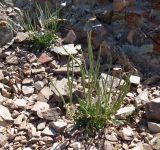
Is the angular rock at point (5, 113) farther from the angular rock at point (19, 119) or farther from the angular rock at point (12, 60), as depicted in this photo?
the angular rock at point (12, 60)

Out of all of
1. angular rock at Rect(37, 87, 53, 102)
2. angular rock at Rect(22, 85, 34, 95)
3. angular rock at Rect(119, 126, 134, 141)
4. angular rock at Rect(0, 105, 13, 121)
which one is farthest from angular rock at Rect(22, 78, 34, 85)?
angular rock at Rect(119, 126, 134, 141)

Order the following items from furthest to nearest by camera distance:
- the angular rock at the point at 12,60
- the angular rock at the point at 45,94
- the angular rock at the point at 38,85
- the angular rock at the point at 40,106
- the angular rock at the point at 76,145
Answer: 1. the angular rock at the point at 12,60
2. the angular rock at the point at 38,85
3. the angular rock at the point at 45,94
4. the angular rock at the point at 40,106
5. the angular rock at the point at 76,145

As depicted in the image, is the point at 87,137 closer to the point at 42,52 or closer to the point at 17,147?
the point at 17,147

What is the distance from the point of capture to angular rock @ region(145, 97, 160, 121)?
3.40 metres

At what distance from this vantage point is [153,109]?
3.41 metres

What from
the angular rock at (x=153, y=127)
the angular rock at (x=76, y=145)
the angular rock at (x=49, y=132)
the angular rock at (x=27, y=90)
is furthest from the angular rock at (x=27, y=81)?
the angular rock at (x=153, y=127)

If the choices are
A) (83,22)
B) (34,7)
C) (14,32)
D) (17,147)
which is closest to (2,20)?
(14,32)

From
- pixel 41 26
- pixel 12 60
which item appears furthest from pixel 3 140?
pixel 41 26

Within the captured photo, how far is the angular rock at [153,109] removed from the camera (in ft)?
11.2

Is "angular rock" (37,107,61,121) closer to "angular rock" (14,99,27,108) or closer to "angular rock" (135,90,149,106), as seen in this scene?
"angular rock" (14,99,27,108)

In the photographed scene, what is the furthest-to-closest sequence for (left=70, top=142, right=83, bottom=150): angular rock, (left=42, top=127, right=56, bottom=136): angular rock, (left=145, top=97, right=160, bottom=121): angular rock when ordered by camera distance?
(left=145, top=97, right=160, bottom=121): angular rock < (left=42, top=127, right=56, bottom=136): angular rock < (left=70, top=142, right=83, bottom=150): angular rock

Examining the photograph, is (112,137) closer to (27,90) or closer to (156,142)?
(156,142)

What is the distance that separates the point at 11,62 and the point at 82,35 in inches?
34.4

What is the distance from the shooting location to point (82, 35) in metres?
4.47
